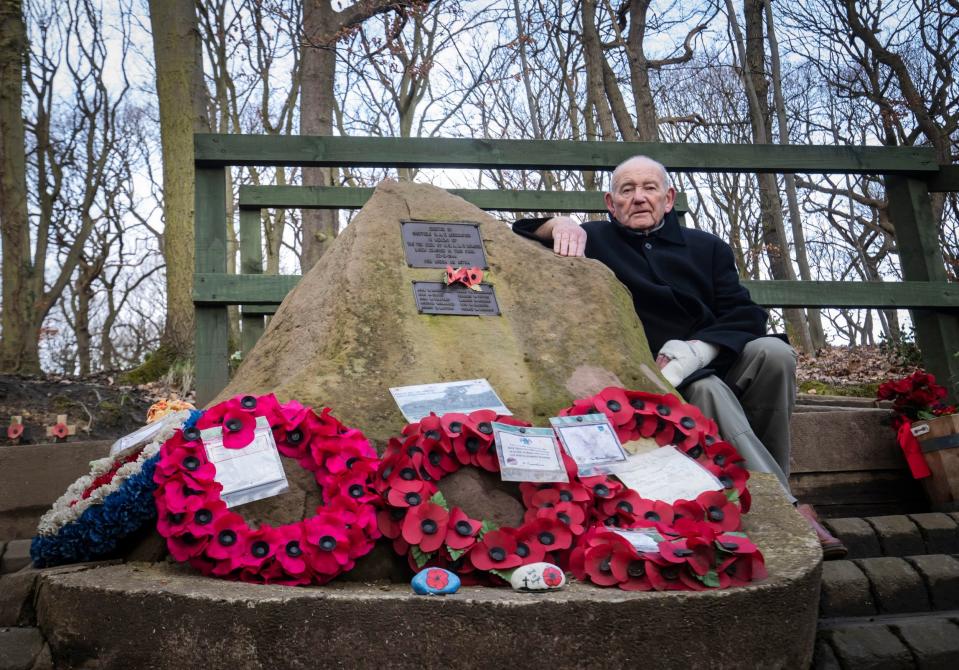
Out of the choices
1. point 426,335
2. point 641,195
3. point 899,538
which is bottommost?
point 899,538

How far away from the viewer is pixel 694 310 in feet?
11.3

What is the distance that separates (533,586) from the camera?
1.83 meters

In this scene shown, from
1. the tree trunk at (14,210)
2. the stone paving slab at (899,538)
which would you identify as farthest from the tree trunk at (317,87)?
the stone paving slab at (899,538)

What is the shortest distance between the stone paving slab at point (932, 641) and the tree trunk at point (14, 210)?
8210 mm

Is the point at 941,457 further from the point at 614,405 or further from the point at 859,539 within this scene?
the point at 614,405

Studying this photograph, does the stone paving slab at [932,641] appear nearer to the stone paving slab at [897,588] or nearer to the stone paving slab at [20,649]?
the stone paving slab at [897,588]

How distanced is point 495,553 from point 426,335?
1158mm

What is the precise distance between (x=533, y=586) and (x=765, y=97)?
13.9m

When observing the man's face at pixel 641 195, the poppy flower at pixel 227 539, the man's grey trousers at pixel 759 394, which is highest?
the man's face at pixel 641 195

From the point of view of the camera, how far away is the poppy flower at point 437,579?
5.75ft

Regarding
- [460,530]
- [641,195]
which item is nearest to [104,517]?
[460,530]

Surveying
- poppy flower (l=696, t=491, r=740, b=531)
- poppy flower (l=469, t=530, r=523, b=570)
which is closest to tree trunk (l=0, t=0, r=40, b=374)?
poppy flower (l=469, t=530, r=523, b=570)

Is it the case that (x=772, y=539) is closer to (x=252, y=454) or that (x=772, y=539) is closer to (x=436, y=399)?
(x=436, y=399)

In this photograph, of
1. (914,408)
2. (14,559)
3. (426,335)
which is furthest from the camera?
(914,408)
